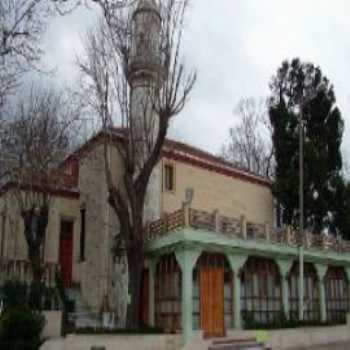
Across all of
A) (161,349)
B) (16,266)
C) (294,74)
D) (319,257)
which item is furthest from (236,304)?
(294,74)

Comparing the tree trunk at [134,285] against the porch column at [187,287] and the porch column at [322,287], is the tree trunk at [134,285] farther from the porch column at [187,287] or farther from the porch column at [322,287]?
the porch column at [322,287]

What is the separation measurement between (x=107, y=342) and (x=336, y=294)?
12.8 metres

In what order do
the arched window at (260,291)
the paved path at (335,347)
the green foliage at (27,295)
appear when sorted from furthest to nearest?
the arched window at (260,291) → the paved path at (335,347) → the green foliage at (27,295)

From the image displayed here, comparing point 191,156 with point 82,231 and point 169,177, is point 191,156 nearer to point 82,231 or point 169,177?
point 169,177

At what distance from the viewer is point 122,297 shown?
2202 centimetres

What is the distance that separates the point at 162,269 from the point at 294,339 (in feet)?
18.1

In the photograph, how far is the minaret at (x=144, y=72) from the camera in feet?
69.4

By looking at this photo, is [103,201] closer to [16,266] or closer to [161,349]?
[16,266]

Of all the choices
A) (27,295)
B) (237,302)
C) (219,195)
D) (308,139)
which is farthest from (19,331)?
(308,139)

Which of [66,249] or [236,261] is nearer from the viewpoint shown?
→ [236,261]

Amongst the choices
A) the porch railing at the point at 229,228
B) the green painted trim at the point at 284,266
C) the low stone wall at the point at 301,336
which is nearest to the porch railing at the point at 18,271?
the porch railing at the point at 229,228

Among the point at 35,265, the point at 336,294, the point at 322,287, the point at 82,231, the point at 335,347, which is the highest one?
the point at 82,231

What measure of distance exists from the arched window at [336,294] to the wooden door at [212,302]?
693 centimetres

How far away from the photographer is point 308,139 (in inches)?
1214
